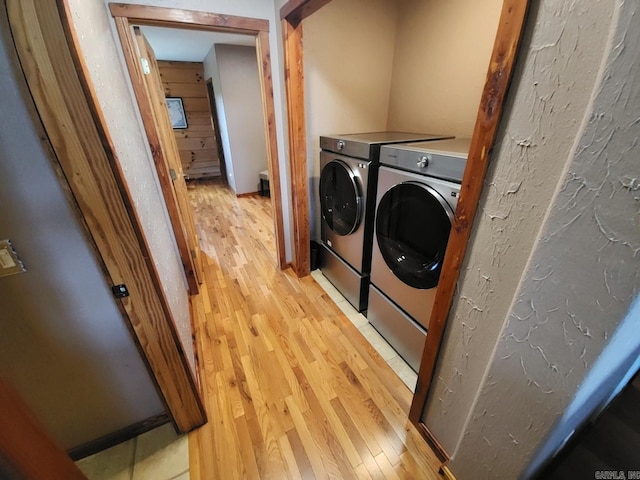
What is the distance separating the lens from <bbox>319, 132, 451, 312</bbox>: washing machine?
146 cm

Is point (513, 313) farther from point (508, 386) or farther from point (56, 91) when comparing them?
point (56, 91)

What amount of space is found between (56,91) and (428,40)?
200 cm

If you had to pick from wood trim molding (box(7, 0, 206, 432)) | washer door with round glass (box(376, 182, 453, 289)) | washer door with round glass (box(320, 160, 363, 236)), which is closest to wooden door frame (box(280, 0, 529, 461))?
washer door with round glass (box(376, 182, 453, 289))

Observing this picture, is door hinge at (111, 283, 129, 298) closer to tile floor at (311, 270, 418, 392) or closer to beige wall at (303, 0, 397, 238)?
tile floor at (311, 270, 418, 392)

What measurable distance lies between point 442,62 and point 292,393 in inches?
86.4

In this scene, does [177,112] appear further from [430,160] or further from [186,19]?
[430,160]

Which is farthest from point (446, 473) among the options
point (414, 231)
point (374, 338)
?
point (414, 231)

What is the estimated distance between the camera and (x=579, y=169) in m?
0.48

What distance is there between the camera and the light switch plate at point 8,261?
0.71 metres

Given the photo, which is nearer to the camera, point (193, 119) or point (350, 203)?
point (350, 203)

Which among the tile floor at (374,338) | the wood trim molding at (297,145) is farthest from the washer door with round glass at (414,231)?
the wood trim molding at (297,145)

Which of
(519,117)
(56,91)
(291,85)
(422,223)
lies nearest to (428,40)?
(291,85)

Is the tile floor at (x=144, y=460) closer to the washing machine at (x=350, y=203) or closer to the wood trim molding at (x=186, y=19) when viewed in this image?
the washing machine at (x=350, y=203)

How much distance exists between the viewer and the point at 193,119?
5227 millimetres
